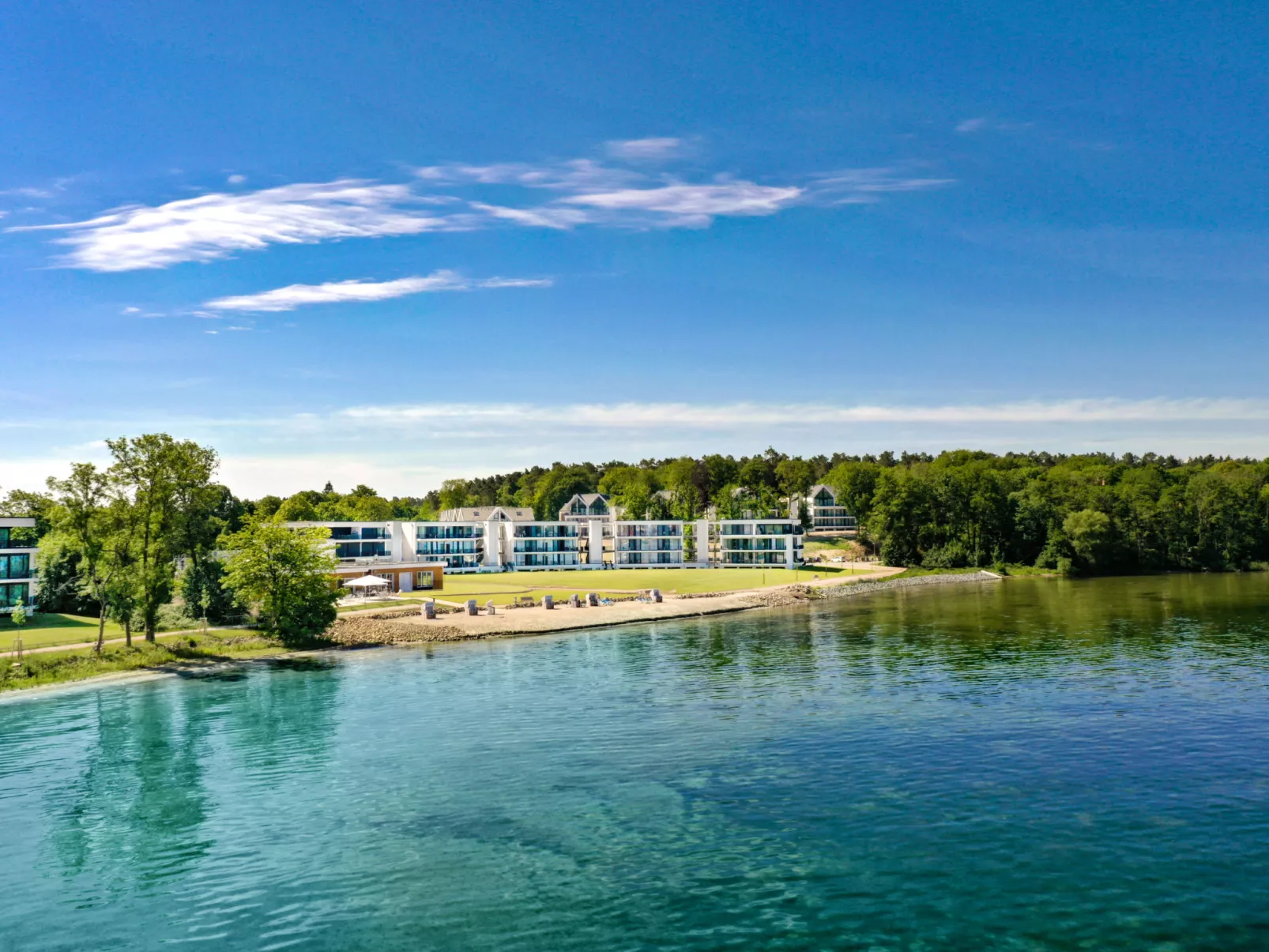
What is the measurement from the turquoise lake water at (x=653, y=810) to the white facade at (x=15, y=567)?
96.3 ft

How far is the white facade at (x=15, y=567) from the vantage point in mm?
72375

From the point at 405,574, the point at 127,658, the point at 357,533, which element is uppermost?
the point at 357,533

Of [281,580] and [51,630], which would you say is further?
[281,580]

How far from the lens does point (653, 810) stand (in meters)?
28.9

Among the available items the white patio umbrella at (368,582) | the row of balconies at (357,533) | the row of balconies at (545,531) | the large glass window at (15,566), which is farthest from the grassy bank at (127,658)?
the row of balconies at (545,531)

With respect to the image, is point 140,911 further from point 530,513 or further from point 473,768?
point 530,513

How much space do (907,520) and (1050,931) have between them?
14097 centimetres

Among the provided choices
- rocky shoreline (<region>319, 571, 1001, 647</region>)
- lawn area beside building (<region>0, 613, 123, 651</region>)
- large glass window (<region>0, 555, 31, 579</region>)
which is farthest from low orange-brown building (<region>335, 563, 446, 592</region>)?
large glass window (<region>0, 555, 31, 579</region>)

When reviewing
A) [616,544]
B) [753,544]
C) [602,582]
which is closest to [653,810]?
[602,582]

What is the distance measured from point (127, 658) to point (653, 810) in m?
45.9

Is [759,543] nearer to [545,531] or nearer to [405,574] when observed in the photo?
[545,531]

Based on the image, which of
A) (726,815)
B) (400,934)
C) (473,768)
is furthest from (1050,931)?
(473,768)

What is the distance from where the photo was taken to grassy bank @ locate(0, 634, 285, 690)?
52.6 m

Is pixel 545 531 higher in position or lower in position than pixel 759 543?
higher
